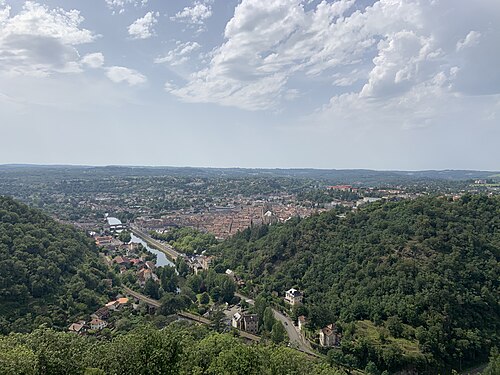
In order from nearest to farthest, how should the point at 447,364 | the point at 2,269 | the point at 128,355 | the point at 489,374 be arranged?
the point at 128,355, the point at 489,374, the point at 447,364, the point at 2,269

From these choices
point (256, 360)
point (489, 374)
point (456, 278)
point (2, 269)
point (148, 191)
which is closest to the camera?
point (256, 360)

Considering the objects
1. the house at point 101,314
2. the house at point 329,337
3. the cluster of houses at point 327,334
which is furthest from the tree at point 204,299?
the house at point 329,337

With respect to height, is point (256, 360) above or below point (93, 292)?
above

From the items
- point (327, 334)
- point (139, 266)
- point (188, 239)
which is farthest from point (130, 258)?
point (327, 334)

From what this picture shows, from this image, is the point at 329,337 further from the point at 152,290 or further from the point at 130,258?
the point at 130,258

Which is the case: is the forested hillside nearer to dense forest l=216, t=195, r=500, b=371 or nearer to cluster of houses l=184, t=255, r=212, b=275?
cluster of houses l=184, t=255, r=212, b=275

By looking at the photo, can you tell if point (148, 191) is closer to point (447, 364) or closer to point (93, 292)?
point (93, 292)

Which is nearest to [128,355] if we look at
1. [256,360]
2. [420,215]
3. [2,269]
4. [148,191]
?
[256,360]
